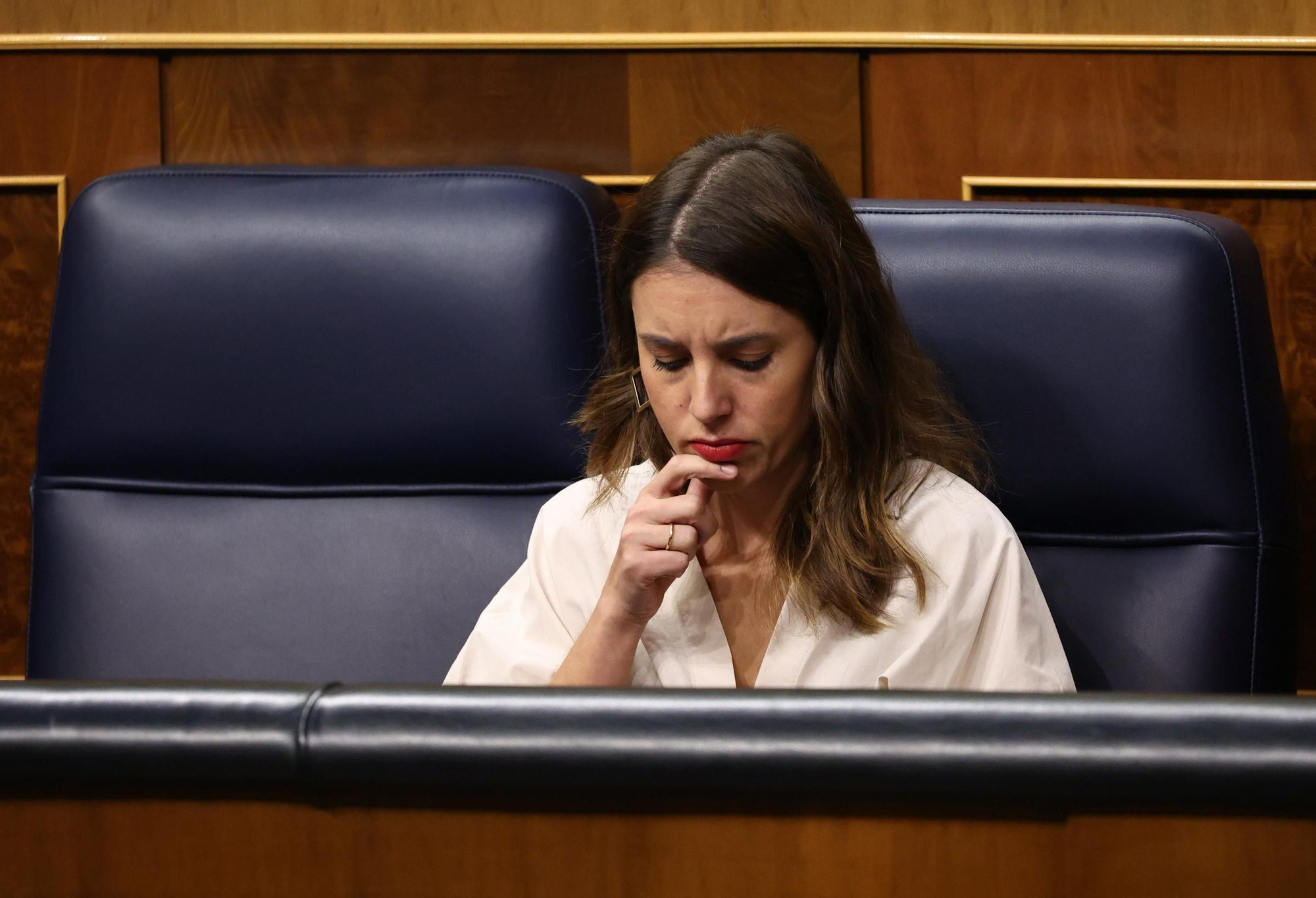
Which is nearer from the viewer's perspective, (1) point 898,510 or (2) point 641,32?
(1) point 898,510

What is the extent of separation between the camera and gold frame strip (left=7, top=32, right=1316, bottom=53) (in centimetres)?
151

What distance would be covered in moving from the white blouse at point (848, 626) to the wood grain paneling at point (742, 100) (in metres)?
0.57

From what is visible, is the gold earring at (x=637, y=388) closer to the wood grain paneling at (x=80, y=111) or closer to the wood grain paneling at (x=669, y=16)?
the wood grain paneling at (x=669, y=16)

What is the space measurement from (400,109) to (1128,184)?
886 mm

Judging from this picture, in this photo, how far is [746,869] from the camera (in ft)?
1.54

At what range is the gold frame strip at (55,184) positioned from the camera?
1.59 m

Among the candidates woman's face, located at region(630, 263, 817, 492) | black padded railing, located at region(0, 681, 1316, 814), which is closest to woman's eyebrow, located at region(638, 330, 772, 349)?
woman's face, located at region(630, 263, 817, 492)

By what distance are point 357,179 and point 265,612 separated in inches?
17.7

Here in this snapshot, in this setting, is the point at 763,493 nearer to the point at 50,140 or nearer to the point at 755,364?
the point at 755,364

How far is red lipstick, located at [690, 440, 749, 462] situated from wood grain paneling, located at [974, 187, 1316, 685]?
77 cm

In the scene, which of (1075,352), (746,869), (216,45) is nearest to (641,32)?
(216,45)

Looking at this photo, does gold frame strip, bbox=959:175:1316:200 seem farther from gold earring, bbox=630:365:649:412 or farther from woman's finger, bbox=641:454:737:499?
woman's finger, bbox=641:454:737:499

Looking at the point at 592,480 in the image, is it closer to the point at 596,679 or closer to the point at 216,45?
the point at 596,679

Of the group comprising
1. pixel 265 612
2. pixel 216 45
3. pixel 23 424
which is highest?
pixel 216 45
